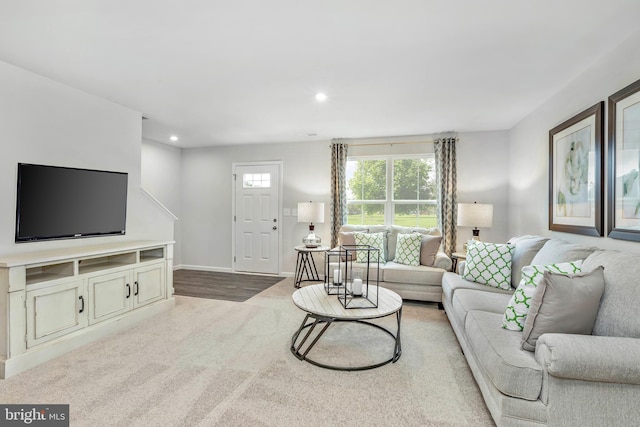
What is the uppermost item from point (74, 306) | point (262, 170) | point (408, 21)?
point (408, 21)

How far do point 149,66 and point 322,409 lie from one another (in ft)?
9.34

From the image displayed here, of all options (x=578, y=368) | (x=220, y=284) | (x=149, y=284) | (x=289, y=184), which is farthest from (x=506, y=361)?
(x=289, y=184)

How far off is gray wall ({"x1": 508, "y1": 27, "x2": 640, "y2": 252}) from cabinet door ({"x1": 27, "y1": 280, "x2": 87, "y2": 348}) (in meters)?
4.16

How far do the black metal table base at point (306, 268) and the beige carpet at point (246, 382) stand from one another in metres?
1.94

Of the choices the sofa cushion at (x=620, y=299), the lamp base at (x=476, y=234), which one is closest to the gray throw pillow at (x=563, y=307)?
the sofa cushion at (x=620, y=299)

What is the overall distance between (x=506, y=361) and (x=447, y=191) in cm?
342

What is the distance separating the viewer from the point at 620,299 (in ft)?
5.41

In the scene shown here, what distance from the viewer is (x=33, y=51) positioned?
7.76 ft

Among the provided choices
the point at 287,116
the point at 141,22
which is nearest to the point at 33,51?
the point at 141,22

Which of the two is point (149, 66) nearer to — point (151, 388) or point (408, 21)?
point (408, 21)

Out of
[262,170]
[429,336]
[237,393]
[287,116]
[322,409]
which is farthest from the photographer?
[262,170]

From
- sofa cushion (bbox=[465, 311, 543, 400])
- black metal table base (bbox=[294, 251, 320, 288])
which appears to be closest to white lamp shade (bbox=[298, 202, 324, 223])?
black metal table base (bbox=[294, 251, 320, 288])

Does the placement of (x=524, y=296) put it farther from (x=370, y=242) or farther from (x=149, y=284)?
(x=149, y=284)

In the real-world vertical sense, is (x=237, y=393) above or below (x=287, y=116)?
below
